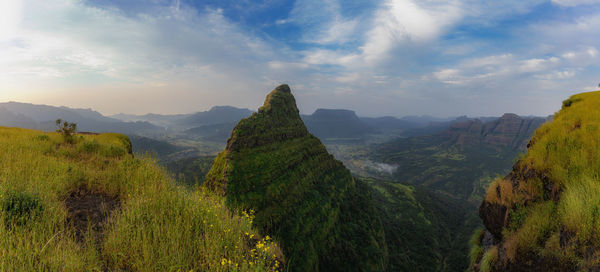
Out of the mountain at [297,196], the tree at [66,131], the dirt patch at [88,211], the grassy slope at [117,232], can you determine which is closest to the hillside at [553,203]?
the grassy slope at [117,232]

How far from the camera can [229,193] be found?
1658 inches

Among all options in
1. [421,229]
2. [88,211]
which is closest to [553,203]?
[88,211]

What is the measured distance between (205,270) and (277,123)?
75.0 meters

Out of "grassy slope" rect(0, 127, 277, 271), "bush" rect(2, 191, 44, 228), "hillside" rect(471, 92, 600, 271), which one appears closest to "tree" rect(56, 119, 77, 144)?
"grassy slope" rect(0, 127, 277, 271)

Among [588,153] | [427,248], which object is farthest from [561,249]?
[427,248]

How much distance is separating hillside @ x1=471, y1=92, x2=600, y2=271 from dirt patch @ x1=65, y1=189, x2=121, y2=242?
1117 centimetres

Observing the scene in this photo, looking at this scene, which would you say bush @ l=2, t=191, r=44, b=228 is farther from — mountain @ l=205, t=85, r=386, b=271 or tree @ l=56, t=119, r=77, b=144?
mountain @ l=205, t=85, r=386, b=271

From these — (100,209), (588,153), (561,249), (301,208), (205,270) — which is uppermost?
(588,153)

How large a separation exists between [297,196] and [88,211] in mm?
51379

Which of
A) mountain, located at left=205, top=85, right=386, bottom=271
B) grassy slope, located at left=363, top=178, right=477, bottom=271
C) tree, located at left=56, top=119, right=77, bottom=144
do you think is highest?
tree, located at left=56, top=119, right=77, bottom=144

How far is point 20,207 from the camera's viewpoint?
169 inches

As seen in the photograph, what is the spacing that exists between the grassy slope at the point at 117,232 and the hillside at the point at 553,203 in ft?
25.1

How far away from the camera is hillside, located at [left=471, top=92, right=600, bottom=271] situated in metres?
5.14

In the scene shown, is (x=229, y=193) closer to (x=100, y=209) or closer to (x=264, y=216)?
(x=264, y=216)
